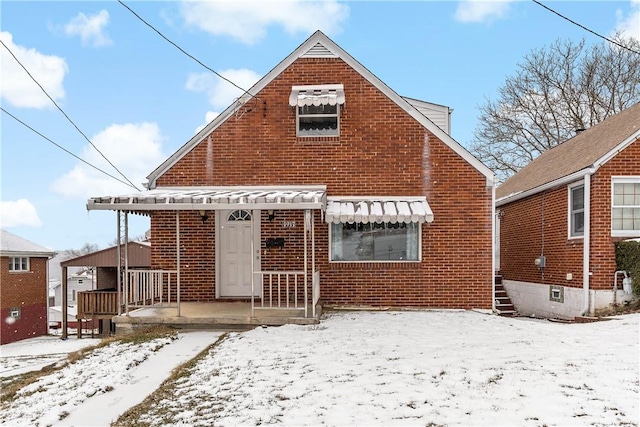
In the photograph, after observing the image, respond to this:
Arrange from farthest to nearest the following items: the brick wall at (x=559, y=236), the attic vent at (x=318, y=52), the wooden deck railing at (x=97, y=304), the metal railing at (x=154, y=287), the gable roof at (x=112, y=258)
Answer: the gable roof at (x=112, y=258) → the wooden deck railing at (x=97, y=304) → the attic vent at (x=318, y=52) → the brick wall at (x=559, y=236) → the metal railing at (x=154, y=287)

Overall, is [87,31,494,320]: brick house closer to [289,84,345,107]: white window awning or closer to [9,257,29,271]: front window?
[289,84,345,107]: white window awning

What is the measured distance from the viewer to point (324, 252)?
10656mm

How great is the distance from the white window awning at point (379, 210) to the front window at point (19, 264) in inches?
845

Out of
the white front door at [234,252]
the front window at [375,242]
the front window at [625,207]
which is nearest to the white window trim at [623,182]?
the front window at [625,207]

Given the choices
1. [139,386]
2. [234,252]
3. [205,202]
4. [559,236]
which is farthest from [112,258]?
[559,236]

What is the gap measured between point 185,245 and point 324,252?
3404mm

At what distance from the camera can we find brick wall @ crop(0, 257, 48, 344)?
74.9 feet

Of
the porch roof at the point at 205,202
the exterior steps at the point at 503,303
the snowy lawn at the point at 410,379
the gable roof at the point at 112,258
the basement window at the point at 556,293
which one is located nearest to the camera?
the snowy lawn at the point at 410,379

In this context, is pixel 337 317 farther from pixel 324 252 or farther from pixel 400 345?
pixel 400 345

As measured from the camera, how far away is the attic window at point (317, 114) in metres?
10.7

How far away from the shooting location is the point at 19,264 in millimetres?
24344

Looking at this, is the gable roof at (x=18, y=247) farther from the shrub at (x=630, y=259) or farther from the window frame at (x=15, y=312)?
the shrub at (x=630, y=259)

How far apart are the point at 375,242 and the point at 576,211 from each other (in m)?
5.28

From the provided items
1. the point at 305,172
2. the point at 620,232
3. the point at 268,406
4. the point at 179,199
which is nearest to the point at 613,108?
the point at 620,232
